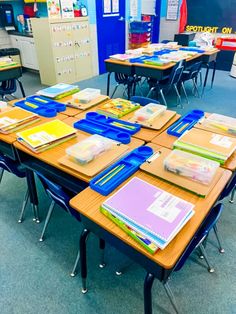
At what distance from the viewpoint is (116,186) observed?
1.26 meters

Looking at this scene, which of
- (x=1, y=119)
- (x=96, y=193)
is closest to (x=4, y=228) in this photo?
(x=1, y=119)

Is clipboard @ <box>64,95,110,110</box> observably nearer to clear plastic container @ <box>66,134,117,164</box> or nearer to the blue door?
clear plastic container @ <box>66,134,117,164</box>

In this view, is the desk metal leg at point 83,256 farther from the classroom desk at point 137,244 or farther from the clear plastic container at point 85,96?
the clear plastic container at point 85,96

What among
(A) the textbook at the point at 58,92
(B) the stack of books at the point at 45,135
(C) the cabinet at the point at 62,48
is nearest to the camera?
(B) the stack of books at the point at 45,135

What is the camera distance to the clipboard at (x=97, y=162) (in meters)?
1.36

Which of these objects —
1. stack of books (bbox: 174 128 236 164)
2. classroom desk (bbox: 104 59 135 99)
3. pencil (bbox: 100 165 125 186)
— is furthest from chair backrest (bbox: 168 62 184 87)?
pencil (bbox: 100 165 125 186)

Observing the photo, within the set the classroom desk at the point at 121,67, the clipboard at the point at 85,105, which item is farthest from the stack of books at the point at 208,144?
the classroom desk at the point at 121,67

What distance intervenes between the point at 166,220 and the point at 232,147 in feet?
2.58

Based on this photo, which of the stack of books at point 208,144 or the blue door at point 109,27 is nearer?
the stack of books at point 208,144

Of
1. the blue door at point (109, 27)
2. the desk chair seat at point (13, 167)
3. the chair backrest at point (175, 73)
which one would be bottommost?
the desk chair seat at point (13, 167)

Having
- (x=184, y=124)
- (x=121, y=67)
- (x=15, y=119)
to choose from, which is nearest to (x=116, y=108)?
(x=184, y=124)

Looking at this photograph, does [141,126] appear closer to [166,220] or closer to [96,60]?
[166,220]

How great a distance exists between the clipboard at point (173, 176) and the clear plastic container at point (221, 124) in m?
0.52

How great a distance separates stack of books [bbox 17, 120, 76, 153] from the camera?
1621mm
